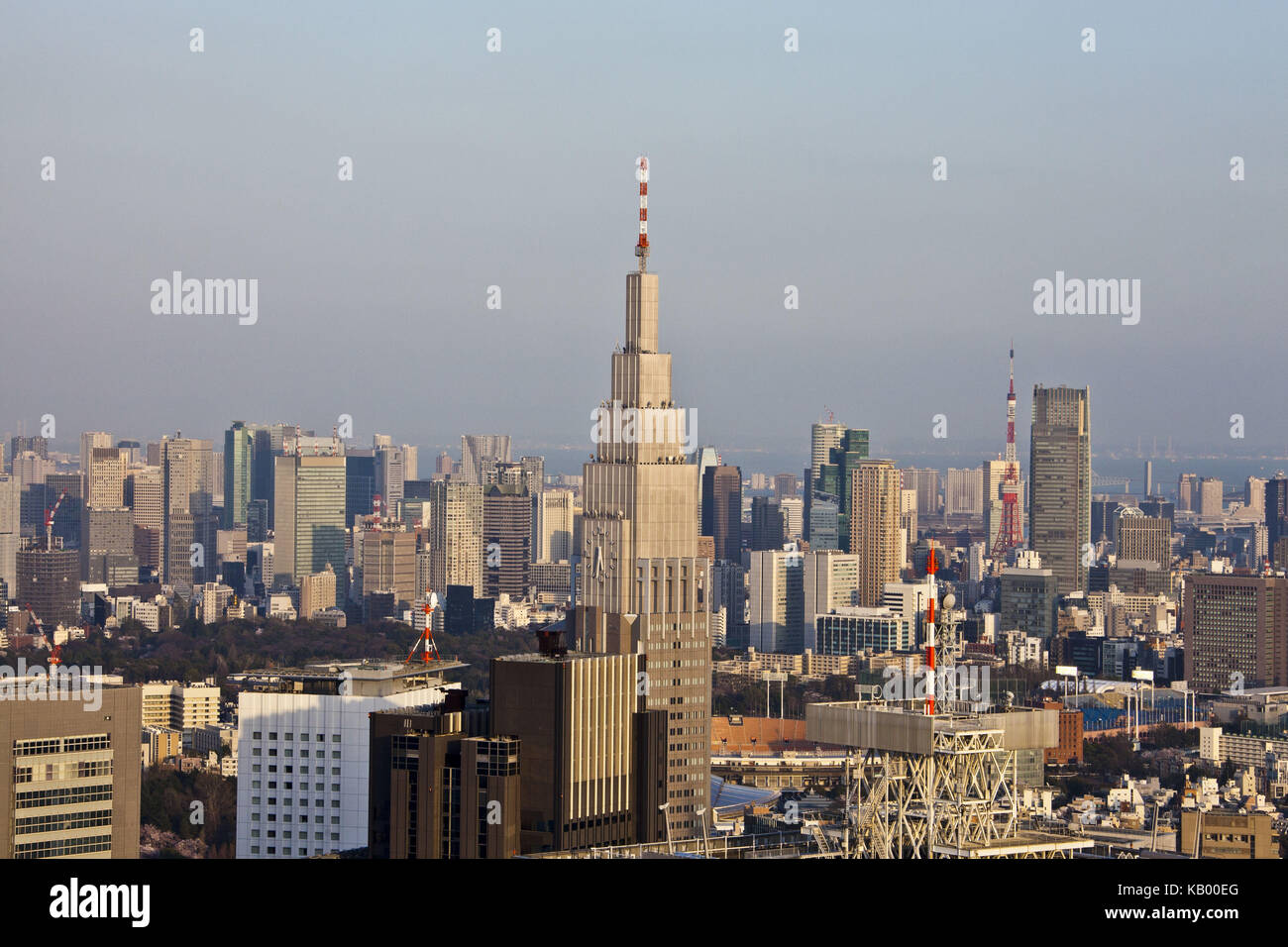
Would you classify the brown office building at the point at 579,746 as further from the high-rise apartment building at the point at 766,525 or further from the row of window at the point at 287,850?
the high-rise apartment building at the point at 766,525

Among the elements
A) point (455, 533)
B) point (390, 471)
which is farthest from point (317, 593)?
point (390, 471)

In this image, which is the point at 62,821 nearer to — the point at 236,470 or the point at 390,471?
the point at 236,470

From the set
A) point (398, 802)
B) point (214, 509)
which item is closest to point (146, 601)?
point (214, 509)

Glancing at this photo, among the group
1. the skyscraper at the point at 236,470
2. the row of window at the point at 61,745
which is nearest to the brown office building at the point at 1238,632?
the skyscraper at the point at 236,470

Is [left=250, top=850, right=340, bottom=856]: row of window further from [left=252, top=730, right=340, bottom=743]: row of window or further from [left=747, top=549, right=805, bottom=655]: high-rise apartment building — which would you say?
[left=747, top=549, right=805, bottom=655]: high-rise apartment building

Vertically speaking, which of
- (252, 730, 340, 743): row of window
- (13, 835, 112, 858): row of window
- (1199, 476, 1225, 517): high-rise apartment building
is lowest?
(13, 835, 112, 858): row of window

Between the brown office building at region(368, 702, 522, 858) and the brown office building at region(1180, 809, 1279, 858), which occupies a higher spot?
the brown office building at region(368, 702, 522, 858)

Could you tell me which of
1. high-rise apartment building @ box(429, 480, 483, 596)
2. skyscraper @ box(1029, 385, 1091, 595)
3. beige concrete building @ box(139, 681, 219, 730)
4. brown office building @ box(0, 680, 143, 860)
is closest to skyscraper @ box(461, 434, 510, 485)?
high-rise apartment building @ box(429, 480, 483, 596)
